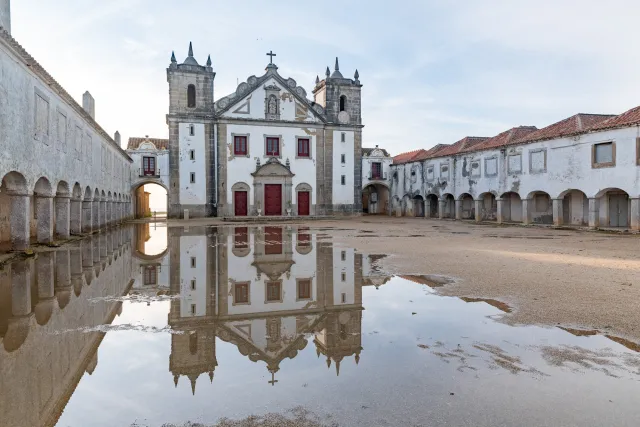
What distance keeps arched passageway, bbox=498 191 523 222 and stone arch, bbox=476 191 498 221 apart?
2.96 feet

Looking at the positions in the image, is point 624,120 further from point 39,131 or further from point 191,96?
point 191,96

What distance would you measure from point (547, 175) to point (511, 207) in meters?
5.21

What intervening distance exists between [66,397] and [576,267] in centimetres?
894

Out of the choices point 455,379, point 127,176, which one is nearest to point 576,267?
point 455,379

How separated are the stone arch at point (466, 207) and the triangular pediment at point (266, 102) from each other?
12450mm

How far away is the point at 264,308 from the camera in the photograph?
5.60 m

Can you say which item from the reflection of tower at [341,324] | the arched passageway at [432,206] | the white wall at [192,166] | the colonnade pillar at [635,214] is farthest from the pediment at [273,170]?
the reflection of tower at [341,324]

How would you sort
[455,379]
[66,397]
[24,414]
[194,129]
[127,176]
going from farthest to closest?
[127,176]
[194,129]
[455,379]
[66,397]
[24,414]

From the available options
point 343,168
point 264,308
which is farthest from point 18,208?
point 343,168

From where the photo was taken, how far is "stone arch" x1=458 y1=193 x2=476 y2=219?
32.3 m

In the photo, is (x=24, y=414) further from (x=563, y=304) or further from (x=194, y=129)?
(x=194, y=129)

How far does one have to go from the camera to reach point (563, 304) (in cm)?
565

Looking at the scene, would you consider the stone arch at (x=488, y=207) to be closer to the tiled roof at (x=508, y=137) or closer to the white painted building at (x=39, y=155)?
the tiled roof at (x=508, y=137)

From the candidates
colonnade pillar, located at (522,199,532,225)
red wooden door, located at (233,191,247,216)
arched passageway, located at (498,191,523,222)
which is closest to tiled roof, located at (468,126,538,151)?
arched passageway, located at (498,191,523,222)
